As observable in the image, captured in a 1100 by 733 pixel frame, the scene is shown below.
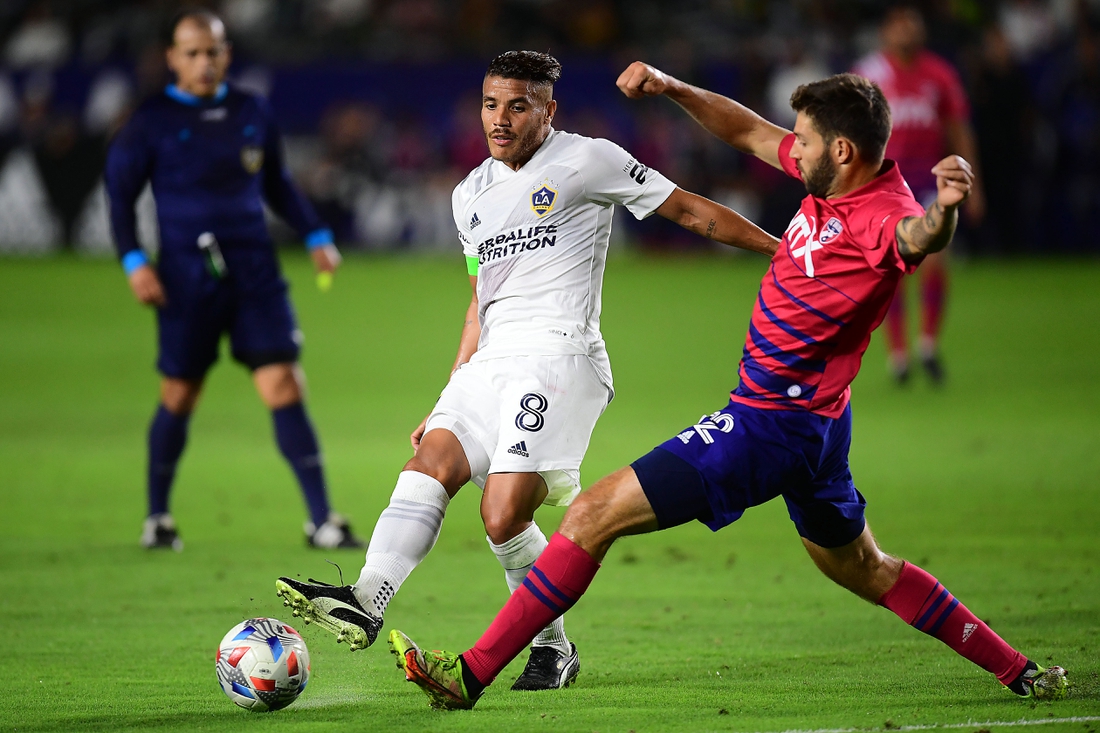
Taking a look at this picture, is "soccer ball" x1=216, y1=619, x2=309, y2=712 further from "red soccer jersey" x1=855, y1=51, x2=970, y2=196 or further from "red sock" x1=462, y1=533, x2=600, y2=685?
"red soccer jersey" x1=855, y1=51, x2=970, y2=196

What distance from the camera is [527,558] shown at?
4.84 metres

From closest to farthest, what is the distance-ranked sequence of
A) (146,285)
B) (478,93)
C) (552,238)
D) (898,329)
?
(552,238) < (146,285) < (898,329) < (478,93)

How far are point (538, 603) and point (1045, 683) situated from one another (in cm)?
161

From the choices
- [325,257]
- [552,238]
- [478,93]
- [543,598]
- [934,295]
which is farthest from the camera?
[478,93]

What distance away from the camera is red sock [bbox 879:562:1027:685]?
179 inches

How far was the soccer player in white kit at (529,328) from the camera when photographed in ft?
15.4

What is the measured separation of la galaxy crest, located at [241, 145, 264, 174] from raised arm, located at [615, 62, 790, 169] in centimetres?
305

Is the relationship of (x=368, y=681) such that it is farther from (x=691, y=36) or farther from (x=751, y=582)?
(x=691, y=36)

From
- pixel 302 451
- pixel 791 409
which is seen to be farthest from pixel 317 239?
pixel 791 409

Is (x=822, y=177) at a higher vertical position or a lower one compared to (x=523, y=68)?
lower

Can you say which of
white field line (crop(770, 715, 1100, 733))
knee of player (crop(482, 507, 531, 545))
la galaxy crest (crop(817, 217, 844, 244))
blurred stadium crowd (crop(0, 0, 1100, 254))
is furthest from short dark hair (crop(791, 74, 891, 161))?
blurred stadium crowd (crop(0, 0, 1100, 254))

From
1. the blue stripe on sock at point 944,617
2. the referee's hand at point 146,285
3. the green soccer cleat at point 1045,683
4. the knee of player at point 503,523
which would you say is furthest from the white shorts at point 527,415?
the referee's hand at point 146,285

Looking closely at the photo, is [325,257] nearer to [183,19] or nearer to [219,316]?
[219,316]

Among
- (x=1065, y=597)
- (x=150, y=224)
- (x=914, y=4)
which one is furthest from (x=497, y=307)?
(x=914, y=4)
